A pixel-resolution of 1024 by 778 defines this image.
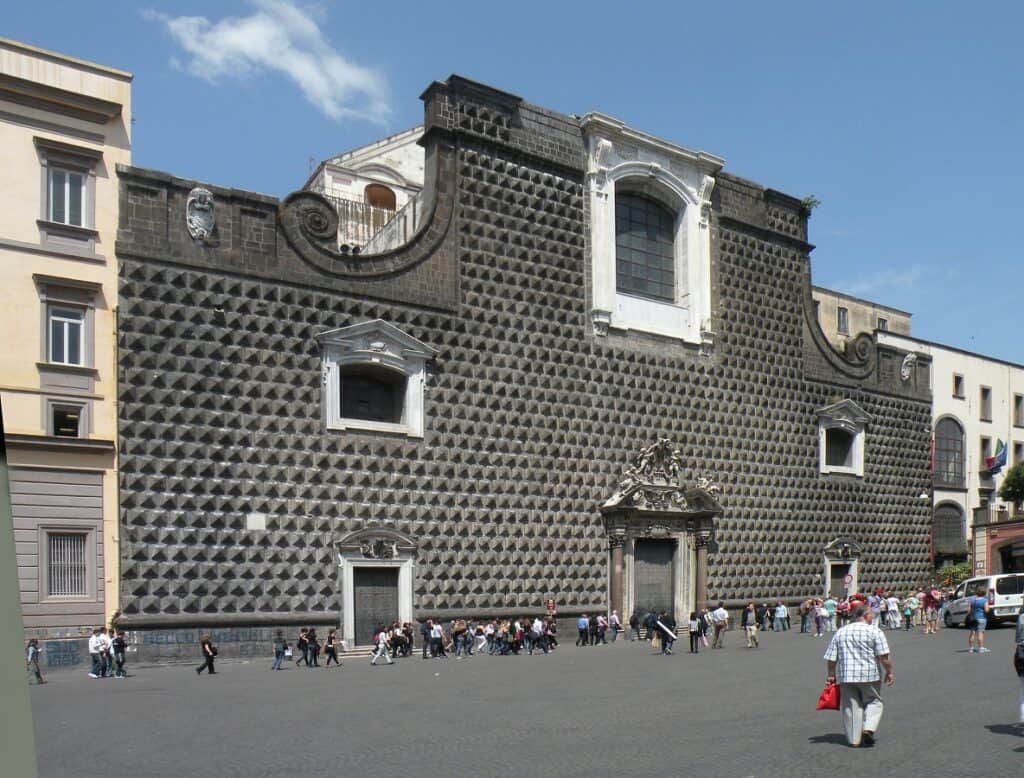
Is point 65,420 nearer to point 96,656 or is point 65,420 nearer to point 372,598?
point 96,656

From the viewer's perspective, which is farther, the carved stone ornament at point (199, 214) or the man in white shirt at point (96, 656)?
the carved stone ornament at point (199, 214)

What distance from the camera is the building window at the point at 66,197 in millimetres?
22328

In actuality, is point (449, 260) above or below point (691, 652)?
above

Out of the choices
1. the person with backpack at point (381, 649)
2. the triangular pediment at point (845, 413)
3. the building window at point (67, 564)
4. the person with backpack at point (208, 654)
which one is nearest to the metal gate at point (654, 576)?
the triangular pediment at point (845, 413)

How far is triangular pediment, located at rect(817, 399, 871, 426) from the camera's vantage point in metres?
36.4

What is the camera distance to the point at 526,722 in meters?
12.9

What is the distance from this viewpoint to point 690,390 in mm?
32719

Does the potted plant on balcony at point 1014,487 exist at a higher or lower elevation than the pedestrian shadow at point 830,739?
higher

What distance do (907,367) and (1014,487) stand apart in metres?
9.85

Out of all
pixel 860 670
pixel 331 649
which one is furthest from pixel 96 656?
pixel 860 670

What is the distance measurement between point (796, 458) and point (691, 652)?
38.4 ft

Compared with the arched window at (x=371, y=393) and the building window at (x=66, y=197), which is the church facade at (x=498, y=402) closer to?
the arched window at (x=371, y=393)

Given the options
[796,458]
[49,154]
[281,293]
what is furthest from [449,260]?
[796,458]

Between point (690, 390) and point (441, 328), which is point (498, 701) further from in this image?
point (690, 390)
